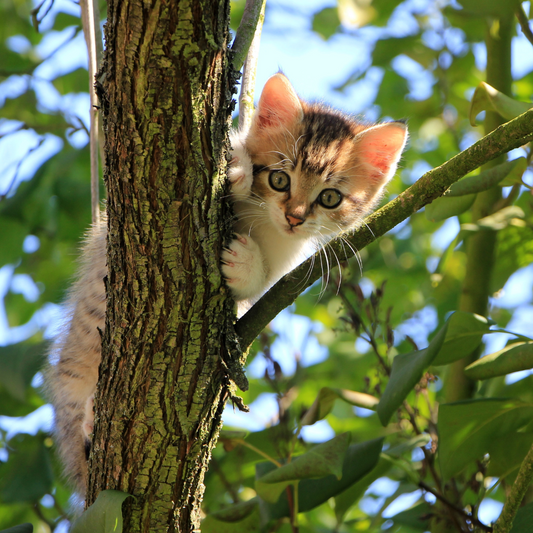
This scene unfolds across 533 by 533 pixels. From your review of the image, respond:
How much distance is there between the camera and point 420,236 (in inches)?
148

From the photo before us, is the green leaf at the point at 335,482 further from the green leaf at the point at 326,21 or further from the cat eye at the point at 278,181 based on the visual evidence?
the green leaf at the point at 326,21

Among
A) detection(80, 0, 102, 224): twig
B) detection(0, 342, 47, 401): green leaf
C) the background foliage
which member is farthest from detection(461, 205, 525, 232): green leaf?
detection(0, 342, 47, 401): green leaf

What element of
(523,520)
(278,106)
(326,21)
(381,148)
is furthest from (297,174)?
(326,21)

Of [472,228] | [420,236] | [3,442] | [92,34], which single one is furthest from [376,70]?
[3,442]

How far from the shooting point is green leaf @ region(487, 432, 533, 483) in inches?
63.9

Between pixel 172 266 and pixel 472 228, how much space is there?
3.66ft

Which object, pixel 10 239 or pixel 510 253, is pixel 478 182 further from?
pixel 10 239

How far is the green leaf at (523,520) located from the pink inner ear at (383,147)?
4.50 feet

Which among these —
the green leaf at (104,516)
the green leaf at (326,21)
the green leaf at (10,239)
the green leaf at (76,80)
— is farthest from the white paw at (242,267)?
the green leaf at (76,80)

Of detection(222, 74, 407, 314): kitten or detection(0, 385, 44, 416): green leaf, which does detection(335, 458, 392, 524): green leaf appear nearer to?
detection(222, 74, 407, 314): kitten

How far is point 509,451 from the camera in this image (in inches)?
64.6

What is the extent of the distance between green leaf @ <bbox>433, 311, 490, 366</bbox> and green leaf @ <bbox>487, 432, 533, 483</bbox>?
0.88ft

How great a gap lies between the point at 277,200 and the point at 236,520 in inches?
42.3

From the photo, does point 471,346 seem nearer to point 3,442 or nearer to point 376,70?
point 3,442
